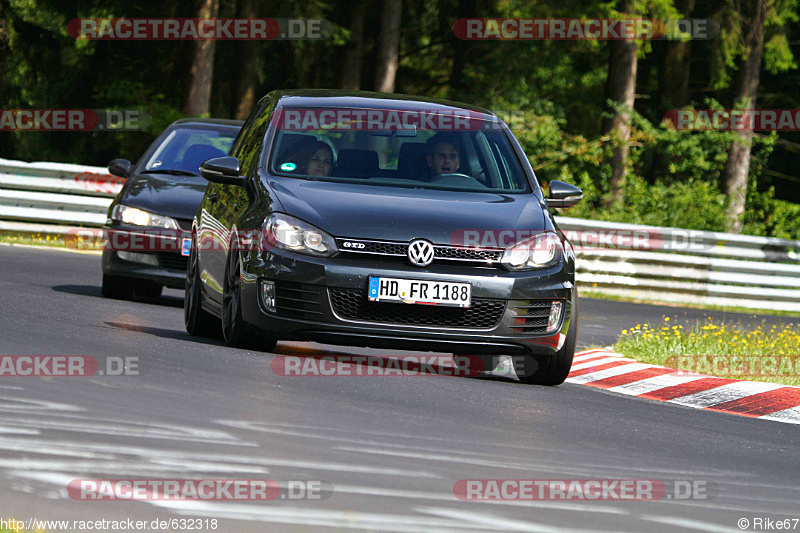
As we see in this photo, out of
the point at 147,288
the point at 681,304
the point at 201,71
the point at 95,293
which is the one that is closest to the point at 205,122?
the point at 147,288

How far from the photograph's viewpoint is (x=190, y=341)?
394 inches

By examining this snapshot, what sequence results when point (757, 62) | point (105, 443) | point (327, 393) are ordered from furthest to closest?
1. point (757, 62)
2. point (327, 393)
3. point (105, 443)

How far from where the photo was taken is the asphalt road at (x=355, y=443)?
204 inches

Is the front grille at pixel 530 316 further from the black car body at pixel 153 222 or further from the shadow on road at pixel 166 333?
the black car body at pixel 153 222

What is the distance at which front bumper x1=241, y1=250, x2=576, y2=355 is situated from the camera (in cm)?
851

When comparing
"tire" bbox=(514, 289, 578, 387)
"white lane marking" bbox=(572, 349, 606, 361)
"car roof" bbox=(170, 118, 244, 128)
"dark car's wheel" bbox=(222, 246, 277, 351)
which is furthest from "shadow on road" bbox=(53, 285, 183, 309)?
"tire" bbox=(514, 289, 578, 387)

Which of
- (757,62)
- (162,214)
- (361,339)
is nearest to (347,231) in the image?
(361,339)

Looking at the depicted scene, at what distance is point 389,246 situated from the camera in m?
8.48

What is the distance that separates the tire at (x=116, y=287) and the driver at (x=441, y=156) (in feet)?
15.1

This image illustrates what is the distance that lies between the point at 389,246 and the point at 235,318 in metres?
1.19

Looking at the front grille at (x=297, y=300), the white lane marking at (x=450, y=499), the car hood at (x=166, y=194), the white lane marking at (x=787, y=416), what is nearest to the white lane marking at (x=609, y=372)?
the white lane marking at (x=787, y=416)

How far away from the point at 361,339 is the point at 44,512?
3922mm

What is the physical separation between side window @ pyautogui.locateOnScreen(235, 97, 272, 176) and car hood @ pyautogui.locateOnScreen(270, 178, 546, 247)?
1.86ft

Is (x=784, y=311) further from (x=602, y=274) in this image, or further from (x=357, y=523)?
(x=357, y=523)
